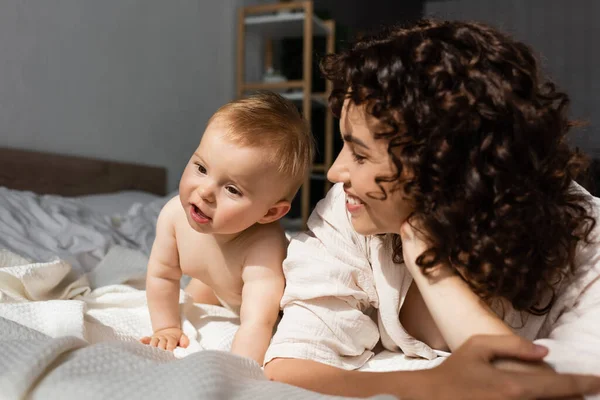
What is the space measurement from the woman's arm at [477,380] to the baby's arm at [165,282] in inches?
14.0

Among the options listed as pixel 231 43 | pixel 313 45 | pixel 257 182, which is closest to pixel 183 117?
pixel 231 43

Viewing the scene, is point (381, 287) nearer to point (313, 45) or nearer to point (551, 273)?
point (551, 273)

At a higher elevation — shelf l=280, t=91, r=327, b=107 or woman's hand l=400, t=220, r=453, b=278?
woman's hand l=400, t=220, r=453, b=278

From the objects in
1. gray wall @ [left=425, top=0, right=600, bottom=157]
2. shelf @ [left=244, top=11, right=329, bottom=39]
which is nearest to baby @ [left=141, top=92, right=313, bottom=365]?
shelf @ [left=244, top=11, right=329, bottom=39]

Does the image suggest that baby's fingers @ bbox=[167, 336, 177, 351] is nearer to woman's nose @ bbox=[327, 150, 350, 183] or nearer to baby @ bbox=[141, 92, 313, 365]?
baby @ bbox=[141, 92, 313, 365]

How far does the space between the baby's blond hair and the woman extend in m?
0.16

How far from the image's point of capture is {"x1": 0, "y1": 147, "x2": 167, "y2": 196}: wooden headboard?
1.58 m

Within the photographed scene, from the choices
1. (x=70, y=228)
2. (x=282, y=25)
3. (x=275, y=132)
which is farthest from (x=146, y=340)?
(x=282, y=25)

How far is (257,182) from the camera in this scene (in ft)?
2.47

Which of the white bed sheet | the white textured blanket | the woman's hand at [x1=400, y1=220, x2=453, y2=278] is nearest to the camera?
the white textured blanket

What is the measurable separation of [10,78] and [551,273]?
1.65 meters

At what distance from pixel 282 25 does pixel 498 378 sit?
2855mm

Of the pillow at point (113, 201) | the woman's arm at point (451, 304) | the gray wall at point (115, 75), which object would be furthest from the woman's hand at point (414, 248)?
the gray wall at point (115, 75)

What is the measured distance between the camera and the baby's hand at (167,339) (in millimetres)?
744
